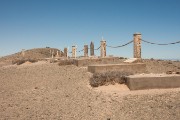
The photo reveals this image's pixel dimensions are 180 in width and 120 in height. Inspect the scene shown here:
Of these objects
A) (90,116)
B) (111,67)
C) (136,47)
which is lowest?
(90,116)

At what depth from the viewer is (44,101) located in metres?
8.45

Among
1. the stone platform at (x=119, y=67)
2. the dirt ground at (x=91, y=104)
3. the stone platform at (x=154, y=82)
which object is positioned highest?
the stone platform at (x=119, y=67)

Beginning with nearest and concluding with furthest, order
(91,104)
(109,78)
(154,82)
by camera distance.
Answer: (91,104) → (154,82) → (109,78)

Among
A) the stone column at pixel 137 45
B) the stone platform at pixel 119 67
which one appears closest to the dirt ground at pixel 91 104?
the stone platform at pixel 119 67

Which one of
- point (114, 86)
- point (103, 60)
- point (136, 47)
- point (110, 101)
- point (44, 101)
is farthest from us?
point (103, 60)

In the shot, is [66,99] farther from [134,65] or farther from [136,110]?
[134,65]

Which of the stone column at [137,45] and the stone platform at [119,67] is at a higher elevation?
the stone column at [137,45]

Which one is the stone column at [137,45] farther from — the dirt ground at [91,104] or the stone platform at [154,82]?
the stone platform at [154,82]

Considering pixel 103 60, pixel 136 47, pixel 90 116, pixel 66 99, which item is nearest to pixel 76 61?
pixel 103 60

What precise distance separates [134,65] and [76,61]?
216 inches

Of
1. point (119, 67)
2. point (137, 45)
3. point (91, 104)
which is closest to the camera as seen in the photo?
point (91, 104)

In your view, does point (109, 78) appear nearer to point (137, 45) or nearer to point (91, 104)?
point (91, 104)

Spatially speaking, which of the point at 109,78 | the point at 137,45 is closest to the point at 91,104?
the point at 109,78

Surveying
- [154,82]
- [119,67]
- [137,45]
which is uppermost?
[137,45]
